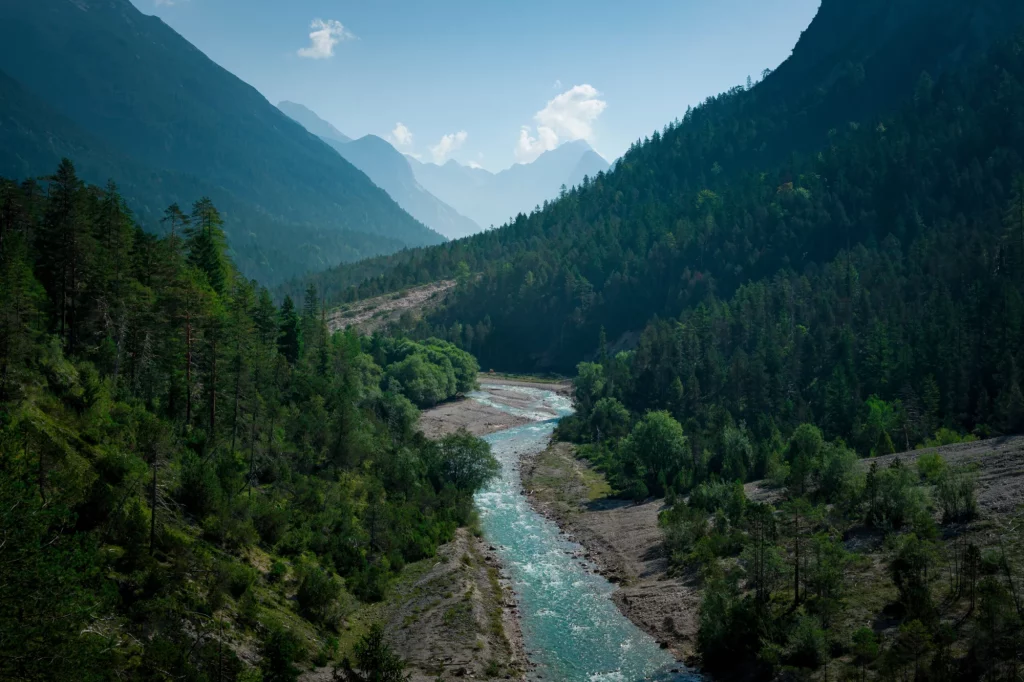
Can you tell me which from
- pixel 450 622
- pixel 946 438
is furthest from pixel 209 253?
pixel 946 438

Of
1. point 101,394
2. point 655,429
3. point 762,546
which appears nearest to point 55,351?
point 101,394

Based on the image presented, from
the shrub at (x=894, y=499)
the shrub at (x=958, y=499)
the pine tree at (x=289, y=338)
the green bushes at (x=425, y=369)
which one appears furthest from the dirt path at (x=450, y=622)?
the green bushes at (x=425, y=369)

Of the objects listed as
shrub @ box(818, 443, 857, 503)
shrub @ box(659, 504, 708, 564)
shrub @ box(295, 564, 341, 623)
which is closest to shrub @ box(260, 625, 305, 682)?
shrub @ box(295, 564, 341, 623)

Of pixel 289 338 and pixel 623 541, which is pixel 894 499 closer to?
pixel 623 541

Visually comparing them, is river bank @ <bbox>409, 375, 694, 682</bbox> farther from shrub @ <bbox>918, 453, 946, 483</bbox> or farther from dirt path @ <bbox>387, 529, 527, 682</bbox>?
shrub @ <bbox>918, 453, 946, 483</bbox>

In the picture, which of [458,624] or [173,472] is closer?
[173,472]

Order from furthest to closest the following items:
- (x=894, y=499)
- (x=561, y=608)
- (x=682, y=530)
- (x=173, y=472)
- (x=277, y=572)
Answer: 1. (x=682, y=530)
2. (x=561, y=608)
3. (x=894, y=499)
4. (x=277, y=572)
5. (x=173, y=472)
